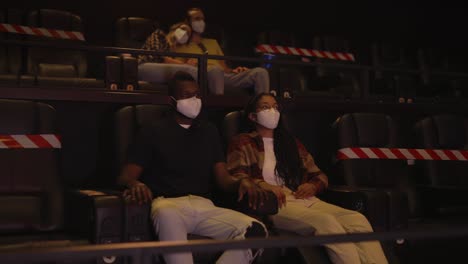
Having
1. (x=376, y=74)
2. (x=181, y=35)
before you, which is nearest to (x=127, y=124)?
(x=181, y=35)

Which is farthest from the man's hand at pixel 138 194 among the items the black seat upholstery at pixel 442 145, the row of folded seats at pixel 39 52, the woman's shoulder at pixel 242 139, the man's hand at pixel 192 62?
the row of folded seats at pixel 39 52

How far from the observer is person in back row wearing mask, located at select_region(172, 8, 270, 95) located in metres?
4.58

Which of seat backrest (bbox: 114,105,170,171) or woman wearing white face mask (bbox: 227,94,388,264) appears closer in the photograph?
woman wearing white face mask (bbox: 227,94,388,264)

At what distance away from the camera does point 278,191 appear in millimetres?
3494

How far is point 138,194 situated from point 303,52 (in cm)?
437

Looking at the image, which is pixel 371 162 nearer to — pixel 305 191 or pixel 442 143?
pixel 442 143

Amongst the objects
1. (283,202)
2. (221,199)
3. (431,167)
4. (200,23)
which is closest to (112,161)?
(221,199)

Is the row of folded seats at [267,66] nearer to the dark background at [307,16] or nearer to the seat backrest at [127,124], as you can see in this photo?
the dark background at [307,16]

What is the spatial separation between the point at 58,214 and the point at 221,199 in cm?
88

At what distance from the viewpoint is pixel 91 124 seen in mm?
4086

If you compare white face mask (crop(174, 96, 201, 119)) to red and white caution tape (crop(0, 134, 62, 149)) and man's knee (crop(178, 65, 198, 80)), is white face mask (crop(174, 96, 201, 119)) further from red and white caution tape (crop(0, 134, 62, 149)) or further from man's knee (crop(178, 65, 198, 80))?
man's knee (crop(178, 65, 198, 80))

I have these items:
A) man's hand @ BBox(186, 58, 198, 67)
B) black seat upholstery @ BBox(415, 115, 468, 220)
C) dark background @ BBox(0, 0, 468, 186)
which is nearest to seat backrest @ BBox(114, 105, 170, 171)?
dark background @ BBox(0, 0, 468, 186)

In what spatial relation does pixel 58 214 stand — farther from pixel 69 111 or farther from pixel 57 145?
pixel 69 111

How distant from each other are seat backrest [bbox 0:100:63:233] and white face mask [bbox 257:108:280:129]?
117cm
